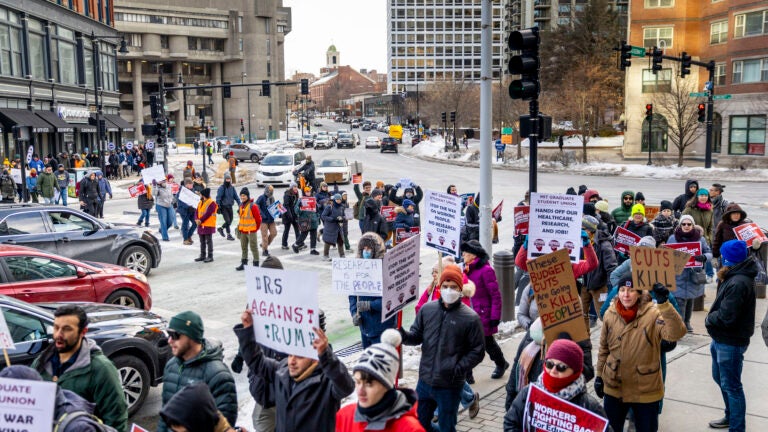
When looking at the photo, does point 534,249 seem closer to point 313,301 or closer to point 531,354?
point 531,354

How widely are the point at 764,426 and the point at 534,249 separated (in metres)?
3.35

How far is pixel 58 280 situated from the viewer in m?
10.9

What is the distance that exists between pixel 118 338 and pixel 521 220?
7086mm

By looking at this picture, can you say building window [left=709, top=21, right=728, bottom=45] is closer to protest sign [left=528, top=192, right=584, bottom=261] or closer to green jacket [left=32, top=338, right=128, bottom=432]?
protest sign [left=528, top=192, right=584, bottom=261]

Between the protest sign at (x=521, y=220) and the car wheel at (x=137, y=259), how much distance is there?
801 centimetres

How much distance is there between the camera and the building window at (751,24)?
45875mm

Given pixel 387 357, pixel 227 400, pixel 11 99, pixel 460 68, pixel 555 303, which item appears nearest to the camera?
pixel 387 357

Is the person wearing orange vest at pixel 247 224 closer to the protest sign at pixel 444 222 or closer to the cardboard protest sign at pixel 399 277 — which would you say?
the protest sign at pixel 444 222

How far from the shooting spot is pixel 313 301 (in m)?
5.07

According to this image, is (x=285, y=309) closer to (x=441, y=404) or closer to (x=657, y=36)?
(x=441, y=404)

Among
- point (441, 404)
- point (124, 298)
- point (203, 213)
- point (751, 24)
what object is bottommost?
point (124, 298)

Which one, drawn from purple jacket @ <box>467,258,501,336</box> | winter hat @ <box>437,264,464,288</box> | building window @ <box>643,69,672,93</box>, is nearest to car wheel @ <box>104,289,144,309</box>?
purple jacket @ <box>467,258,501,336</box>

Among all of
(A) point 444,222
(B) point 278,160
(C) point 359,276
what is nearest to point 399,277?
(C) point 359,276

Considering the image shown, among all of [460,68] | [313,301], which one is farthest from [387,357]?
[460,68]
